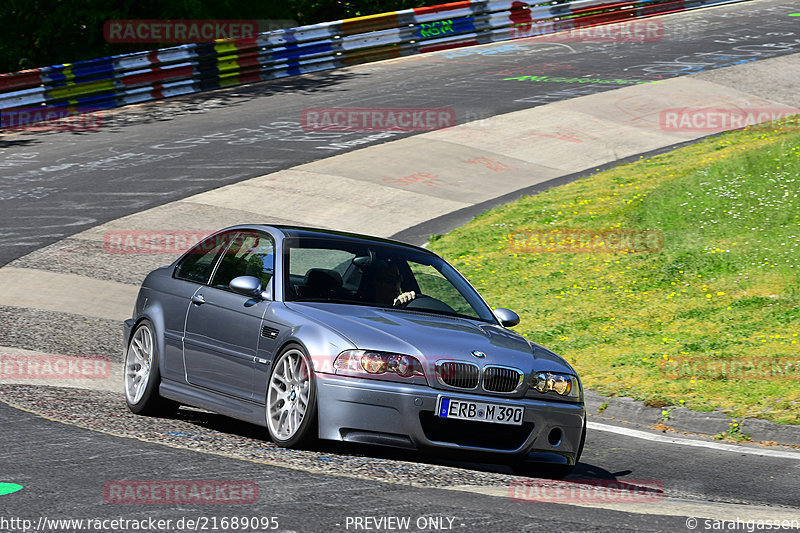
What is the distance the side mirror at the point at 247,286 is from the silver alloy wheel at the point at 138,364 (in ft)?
4.09

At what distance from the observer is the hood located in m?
6.66

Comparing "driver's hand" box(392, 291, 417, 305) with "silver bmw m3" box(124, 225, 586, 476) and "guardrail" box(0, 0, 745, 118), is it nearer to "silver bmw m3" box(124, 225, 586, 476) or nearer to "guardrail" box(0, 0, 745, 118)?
"silver bmw m3" box(124, 225, 586, 476)

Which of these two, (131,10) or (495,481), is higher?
(131,10)

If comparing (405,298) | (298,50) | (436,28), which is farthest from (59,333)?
(436,28)

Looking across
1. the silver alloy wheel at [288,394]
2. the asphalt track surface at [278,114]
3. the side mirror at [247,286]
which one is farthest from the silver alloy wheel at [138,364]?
the asphalt track surface at [278,114]

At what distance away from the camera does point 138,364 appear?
8516 mm

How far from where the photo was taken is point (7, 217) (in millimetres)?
16438

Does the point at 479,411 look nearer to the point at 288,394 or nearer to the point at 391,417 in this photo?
the point at 391,417

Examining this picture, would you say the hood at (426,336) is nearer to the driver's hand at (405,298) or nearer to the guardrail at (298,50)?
the driver's hand at (405,298)

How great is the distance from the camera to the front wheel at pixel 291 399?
6598 millimetres

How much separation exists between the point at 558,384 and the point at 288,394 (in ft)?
5.58

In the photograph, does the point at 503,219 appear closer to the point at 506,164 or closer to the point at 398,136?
the point at 506,164

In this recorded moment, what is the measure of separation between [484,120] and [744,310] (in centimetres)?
1229

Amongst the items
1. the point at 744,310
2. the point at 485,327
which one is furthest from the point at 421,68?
the point at 485,327
